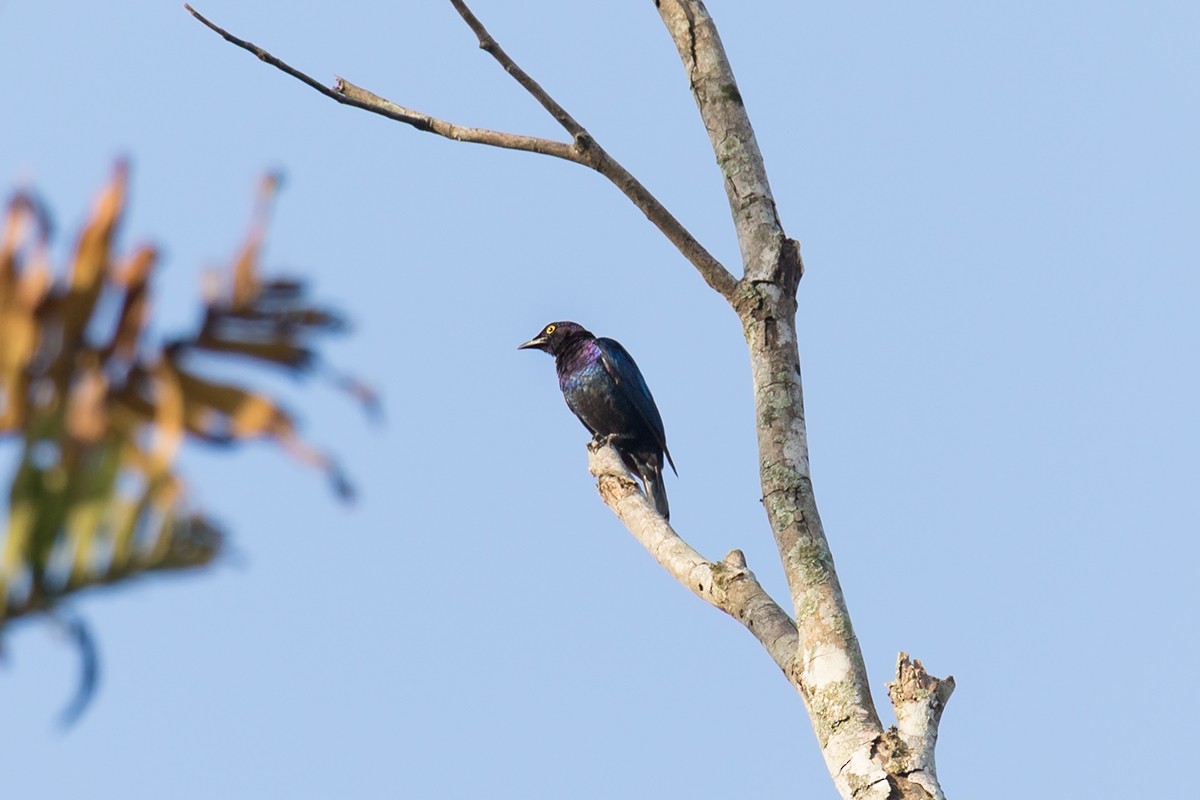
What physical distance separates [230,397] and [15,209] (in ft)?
0.60

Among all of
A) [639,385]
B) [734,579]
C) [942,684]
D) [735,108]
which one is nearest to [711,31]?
[735,108]

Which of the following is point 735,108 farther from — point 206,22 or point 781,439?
point 206,22

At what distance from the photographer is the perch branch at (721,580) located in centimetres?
425

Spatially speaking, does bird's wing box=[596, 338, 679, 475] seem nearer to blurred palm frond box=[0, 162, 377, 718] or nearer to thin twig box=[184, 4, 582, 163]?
thin twig box=[184, 4, 582, 163]

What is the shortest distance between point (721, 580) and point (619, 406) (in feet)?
13.5

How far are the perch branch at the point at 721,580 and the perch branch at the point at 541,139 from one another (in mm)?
922

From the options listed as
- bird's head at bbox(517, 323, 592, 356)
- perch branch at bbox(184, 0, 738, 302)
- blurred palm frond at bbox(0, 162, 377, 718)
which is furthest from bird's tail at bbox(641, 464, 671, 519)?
blurred palm frond at bbox(0, 162, 377, 718)

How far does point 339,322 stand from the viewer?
0.92m

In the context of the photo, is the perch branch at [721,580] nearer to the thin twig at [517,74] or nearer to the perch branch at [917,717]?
the perch branch at [917,717]

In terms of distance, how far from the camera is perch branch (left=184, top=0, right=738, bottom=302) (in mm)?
4629

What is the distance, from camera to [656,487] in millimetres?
8367

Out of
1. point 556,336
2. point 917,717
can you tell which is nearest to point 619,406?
point 556,336

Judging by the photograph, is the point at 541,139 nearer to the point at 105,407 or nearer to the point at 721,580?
the point at 721,580

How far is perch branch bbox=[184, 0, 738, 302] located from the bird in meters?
3.59
